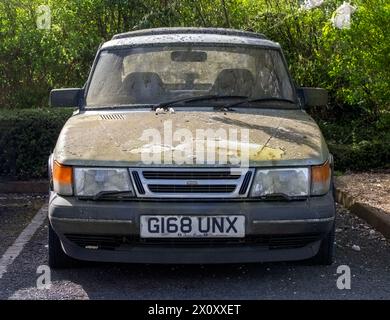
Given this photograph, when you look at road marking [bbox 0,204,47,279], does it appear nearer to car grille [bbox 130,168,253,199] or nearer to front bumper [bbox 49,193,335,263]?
front bumper [bbox 49,193,335,263]

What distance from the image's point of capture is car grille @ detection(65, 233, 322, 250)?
169 inches

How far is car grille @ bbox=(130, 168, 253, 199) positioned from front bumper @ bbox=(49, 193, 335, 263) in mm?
52

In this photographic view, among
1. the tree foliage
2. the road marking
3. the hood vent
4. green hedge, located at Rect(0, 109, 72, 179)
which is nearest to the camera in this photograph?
the hood vent

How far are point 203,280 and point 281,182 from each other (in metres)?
0.93

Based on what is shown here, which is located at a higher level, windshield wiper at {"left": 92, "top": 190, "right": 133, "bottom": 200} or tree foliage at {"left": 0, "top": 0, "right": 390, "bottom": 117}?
tree foliage at {"left": 0, "top": 0, "right": 390, "bottom": 117}

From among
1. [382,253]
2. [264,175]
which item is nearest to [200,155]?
[264,175]


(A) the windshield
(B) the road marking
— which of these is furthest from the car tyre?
(A) the windshield

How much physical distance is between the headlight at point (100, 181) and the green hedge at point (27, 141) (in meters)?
3.76

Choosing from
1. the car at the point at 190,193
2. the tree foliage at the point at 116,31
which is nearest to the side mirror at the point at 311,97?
the car at the point at 190,193

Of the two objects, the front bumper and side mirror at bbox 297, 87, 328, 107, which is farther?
side mirror at bbox 297, 87, 328, 107

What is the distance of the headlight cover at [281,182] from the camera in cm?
432

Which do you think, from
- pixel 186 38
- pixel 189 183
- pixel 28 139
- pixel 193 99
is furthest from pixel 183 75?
pixel 28 139

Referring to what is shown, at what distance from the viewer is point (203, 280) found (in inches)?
186

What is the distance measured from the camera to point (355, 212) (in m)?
6.86
